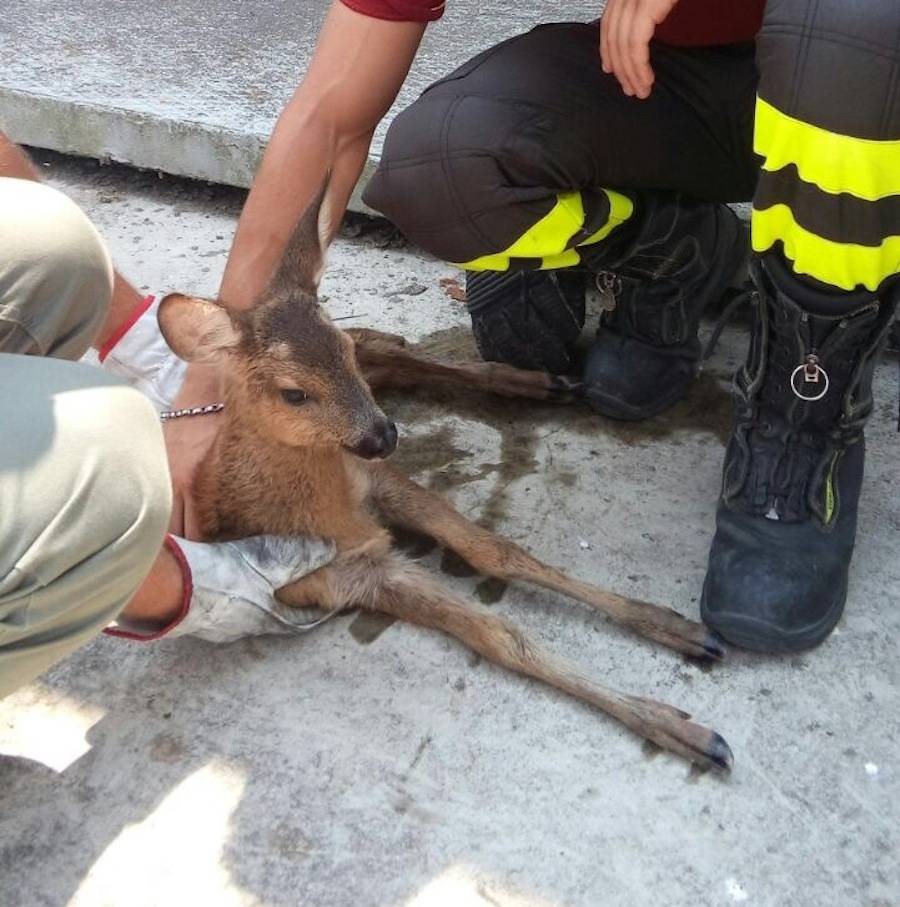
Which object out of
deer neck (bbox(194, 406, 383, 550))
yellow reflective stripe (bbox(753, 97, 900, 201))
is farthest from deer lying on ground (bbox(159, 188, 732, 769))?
yellow reflective stripe (bbox(753, 97, 900, 201))

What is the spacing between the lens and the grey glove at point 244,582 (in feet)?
6.95

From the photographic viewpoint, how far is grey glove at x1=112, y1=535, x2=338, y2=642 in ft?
6.95

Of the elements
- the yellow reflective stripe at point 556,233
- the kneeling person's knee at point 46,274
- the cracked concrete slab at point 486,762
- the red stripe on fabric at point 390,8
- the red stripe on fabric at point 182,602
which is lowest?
the cracked concrete slab at point 486,762

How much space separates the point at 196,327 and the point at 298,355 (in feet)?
0.65

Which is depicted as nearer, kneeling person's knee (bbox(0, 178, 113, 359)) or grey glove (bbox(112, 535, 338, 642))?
kneeling person's knee (bbox(0, 178, 113, 359))

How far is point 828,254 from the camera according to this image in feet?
6.50

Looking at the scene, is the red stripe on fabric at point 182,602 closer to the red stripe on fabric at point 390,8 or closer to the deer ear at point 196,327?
the deer ear at point 196,327

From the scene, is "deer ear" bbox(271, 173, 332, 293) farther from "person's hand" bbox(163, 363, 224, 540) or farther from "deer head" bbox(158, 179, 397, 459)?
"person's hand" bbox(163, 363, 224, 540)

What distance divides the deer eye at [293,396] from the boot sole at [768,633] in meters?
0.88

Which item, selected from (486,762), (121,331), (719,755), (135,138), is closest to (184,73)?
(135,138)

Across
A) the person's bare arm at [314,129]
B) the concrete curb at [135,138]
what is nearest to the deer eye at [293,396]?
A: the person's bare arm at [314,129]

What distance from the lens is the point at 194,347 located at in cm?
222

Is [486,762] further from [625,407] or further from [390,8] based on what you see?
[390,8]

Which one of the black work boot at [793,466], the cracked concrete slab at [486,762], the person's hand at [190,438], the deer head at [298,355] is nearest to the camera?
the cracked concrete slab at [486,762]
